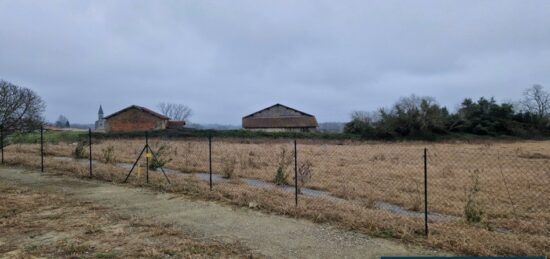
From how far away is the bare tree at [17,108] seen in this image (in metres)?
17.8

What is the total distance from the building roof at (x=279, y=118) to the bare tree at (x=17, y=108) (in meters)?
47.6

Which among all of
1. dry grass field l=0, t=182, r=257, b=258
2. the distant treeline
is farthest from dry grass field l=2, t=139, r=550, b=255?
the distant treeline

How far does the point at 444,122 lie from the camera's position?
2061 inches

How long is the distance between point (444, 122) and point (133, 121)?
47.9 metres

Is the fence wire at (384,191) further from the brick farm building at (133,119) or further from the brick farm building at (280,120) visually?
the brick farm building at (133,119)

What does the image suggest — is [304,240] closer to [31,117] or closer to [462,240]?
[462,240]

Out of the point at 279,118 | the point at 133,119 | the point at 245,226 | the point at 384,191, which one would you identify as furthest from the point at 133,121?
the point at 245,226

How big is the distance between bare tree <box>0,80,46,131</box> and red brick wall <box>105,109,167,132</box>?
45.8 m

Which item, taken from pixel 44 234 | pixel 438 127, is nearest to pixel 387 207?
pixel 44 234

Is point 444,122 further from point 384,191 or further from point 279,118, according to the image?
point 384,191

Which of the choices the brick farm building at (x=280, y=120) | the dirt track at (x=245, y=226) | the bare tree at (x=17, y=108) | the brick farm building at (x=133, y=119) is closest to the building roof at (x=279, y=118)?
the brick farm building at (x=280, y=120)

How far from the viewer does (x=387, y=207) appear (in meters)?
8.96

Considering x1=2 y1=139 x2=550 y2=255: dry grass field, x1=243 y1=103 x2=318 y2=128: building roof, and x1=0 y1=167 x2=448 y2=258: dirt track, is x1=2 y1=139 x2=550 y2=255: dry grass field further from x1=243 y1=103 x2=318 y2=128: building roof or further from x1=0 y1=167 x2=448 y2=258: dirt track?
x1=243 y1=103 x2=318 y2=128: building roof

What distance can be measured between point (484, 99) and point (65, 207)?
6048cm
